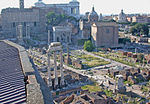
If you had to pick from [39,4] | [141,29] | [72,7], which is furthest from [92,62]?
[72,7]

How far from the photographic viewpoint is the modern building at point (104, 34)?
168 feet

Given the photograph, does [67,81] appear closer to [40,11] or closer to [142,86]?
[142,86]

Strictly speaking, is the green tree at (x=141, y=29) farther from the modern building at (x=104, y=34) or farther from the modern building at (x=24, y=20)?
the modern building at (x=24, y=20)

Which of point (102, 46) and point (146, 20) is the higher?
point (146, 20)

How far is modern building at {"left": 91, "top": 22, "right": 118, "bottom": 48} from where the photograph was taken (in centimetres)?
5109

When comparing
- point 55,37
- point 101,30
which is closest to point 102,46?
point 101,30

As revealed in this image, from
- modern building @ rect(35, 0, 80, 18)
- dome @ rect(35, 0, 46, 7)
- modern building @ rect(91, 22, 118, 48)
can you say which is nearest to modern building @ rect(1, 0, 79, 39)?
modern building @ rect(91, 22, 118, 48)

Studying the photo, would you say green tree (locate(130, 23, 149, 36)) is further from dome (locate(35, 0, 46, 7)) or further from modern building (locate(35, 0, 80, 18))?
dome (locate(35, 0, 46, 7))

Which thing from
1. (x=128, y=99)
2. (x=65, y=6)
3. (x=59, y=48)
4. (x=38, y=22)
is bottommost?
(x=128, y=99)

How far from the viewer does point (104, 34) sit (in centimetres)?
5194

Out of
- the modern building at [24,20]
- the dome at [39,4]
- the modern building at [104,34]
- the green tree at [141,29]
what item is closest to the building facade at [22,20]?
the modern building at [24,20]

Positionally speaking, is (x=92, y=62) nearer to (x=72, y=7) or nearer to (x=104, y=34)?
(x=104, y=34)

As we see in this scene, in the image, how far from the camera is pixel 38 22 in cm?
6462

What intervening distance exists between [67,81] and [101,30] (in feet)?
102
